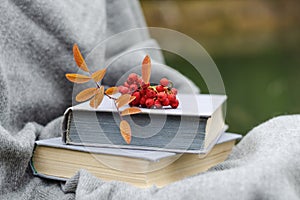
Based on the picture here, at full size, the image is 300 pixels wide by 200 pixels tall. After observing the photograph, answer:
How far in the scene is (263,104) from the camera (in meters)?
2.03

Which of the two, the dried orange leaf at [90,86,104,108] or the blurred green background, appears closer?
the dried orange leaf at [90,86,104,108]

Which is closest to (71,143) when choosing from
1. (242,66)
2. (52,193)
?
(52,193)

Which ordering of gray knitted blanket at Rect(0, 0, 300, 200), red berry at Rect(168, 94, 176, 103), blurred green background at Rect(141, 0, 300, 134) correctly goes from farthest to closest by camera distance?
blurred green background at Rect(141, 0, 300, 134), red berry at Rect(168, 94, 176, 103), gray knitted blanket at Rect(0, 0, 300, 200)

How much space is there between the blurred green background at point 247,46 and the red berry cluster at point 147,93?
0.11m

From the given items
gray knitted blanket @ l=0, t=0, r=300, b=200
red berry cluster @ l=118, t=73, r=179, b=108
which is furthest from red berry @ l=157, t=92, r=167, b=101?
gray knitted blanket @ l=0, t=0, r=300, b=200

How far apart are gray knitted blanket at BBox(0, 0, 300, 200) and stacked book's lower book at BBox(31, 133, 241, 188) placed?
0.02m

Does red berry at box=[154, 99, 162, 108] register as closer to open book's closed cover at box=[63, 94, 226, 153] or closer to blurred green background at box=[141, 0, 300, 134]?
open book's closed cover at box=[63, 94, 226, 153]

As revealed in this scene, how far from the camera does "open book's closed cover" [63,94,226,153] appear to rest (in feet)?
1.72

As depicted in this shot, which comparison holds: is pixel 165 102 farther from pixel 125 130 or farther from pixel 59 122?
pixel 59 122

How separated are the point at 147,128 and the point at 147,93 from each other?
Result: 45 mm

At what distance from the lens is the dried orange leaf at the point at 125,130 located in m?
0.53

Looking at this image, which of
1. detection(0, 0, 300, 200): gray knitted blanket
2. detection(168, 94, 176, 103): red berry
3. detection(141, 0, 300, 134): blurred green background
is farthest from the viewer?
detection(141, 0, 300, 134): blurred green background

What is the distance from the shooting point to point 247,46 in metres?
4.53

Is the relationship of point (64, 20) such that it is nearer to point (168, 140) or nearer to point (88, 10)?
point (88, 10)
